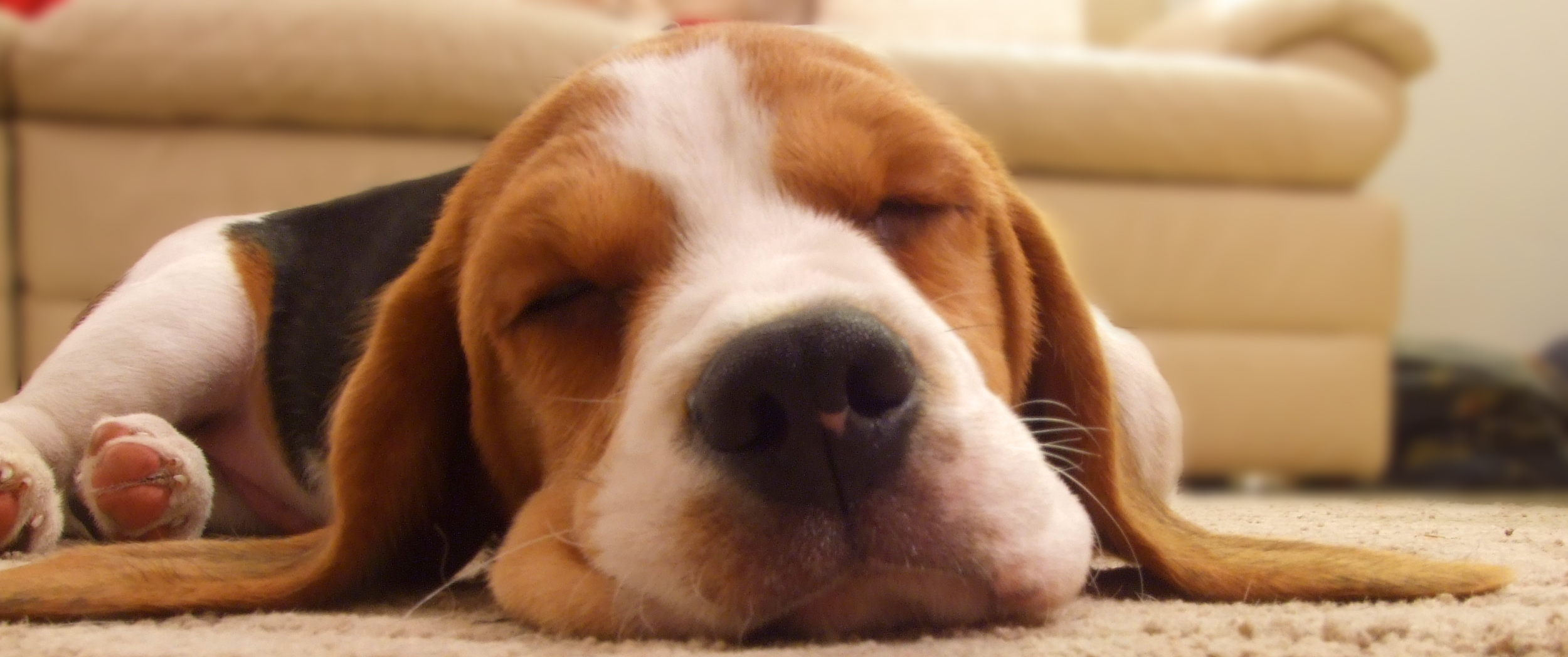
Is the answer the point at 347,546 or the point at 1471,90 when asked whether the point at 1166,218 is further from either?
the point at 347,546

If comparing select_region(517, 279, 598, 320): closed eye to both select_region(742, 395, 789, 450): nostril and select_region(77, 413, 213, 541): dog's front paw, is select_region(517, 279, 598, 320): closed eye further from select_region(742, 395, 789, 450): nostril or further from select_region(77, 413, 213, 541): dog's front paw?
select_region(77, 413, 213, 541): dog's front paw

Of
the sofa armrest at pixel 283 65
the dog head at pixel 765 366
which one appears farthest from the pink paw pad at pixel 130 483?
the sofa armrest at pixel 283 65

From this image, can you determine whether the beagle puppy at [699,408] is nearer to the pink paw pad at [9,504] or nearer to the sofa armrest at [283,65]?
the pink paw pad at [9,504]

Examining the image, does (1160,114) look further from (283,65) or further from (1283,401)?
(283,65)

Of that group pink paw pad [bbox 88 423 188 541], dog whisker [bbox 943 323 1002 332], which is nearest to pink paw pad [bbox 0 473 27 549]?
pink paw pad [bbox 88 423 188 541]

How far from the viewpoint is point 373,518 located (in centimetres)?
182

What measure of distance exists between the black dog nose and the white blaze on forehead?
432mm

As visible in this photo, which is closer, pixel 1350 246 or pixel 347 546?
pixel 347 546

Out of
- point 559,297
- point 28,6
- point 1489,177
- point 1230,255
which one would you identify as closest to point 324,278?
point 559,297

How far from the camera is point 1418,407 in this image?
4.81 meters

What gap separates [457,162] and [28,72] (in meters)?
1.33

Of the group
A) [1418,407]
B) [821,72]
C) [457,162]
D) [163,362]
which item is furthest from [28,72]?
[1418,407]

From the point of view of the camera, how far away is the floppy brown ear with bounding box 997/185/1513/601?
5.11ft

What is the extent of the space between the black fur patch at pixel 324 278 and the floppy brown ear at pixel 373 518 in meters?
0.28
